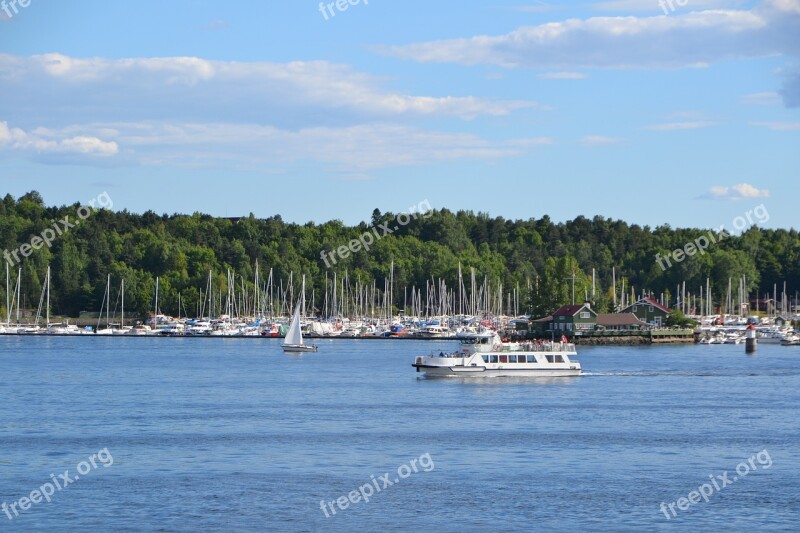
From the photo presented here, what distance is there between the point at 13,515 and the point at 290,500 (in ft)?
27.0

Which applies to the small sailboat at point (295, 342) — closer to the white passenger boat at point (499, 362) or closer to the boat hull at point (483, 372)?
→ the white passenger boat at point (499, 362)

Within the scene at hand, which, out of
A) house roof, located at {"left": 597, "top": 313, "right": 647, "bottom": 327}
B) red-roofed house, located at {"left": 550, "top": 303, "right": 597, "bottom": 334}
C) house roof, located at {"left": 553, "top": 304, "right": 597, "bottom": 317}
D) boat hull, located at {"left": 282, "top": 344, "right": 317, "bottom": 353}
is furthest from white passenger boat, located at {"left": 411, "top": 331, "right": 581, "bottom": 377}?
house roof, located at {"left": 597, "top": 313, "right": 647, "bottom": 327}

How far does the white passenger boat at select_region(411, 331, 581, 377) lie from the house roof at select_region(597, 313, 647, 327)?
66968mm

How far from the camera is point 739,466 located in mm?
45656

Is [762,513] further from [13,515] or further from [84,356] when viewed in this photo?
[84,356]

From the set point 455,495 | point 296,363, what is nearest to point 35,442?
point 455,495

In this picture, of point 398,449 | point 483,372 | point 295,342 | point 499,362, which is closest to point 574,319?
point 295,342

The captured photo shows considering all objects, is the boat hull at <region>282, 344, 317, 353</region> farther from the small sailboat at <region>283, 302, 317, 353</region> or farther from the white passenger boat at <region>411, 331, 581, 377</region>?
the white passenger boat at <region>411, 331, 581, 377</region>

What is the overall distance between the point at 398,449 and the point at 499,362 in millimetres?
34938

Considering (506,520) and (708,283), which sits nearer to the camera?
(506,520)

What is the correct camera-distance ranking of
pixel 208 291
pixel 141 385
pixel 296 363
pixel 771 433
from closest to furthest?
pixel 771 433
pixel 141 385
pixel 296 363
pixel 208 291

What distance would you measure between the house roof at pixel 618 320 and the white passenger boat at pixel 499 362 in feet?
220

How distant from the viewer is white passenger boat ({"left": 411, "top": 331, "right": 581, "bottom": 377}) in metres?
83.2

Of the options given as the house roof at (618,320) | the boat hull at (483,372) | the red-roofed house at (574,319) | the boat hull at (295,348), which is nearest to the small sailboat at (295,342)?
the boat hull at (295,348)
